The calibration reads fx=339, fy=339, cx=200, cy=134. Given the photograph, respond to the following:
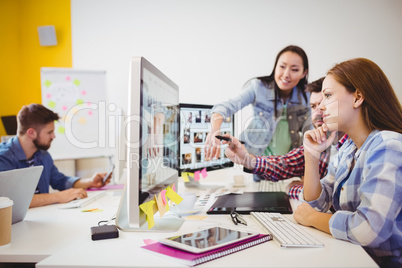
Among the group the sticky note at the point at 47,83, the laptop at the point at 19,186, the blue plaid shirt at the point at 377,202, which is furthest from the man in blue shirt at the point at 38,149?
the blue plaid shirt at the point at 377,202

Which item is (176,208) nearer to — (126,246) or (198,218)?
(198,218)

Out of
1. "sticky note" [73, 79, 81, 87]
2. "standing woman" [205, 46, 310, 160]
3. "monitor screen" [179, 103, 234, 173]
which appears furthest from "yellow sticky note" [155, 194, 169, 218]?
"sticky note" [73, 79, 81, 87]

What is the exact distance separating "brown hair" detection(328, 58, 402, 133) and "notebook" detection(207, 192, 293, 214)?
0.45 metres

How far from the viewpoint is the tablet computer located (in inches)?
32.6

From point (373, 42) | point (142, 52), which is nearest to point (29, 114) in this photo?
point (142, 52)

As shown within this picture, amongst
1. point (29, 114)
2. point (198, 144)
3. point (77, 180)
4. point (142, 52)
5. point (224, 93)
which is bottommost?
point (77, 180)

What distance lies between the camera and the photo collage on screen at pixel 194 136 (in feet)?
5.72

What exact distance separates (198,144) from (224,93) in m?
1.20

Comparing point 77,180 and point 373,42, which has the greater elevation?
point 373,42

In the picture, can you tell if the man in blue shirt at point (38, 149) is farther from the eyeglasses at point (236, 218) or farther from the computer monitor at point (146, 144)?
the eyeglasses at point (236, 218)

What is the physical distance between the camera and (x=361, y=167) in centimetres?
111

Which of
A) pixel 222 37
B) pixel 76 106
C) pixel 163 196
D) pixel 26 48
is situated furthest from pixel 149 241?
pixel 26 48

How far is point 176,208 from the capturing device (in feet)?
4.44

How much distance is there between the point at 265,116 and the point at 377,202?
194cm
